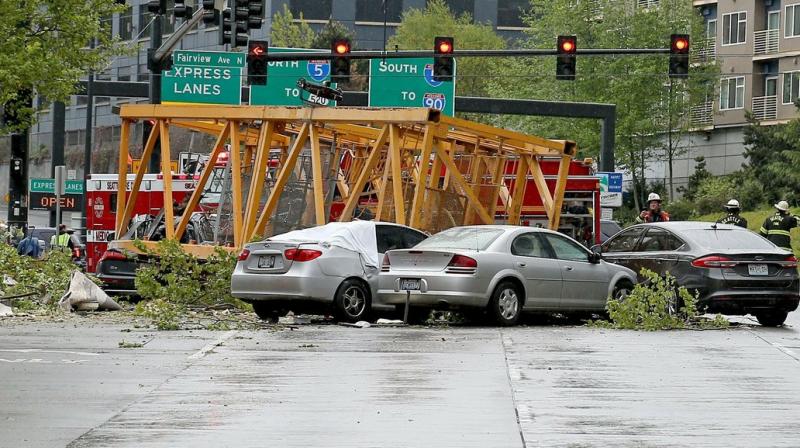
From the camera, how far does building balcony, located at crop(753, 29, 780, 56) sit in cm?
7062

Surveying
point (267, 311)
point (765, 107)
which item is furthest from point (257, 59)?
point (765, 107)

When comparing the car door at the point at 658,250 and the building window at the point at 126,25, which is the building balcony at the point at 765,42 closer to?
the building window at the point at 126,25

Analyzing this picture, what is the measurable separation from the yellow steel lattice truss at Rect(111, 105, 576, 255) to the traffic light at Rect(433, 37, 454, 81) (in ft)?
12.1

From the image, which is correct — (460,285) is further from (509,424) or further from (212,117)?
(509,424)

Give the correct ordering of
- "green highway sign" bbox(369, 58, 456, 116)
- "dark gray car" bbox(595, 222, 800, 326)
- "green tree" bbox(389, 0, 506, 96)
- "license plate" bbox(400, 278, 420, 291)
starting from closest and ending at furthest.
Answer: "license plate" bbox(400, 278, 420, 291)
"dark gray car" bbox(595, 222, 800, 326)
"green highway sign" bbox(369, 58, 456, 116)
"green tree" bbox(389, 0, 506, 96)

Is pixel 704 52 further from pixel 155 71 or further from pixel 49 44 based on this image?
pixel 49 44

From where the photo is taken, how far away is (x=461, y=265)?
20.7m

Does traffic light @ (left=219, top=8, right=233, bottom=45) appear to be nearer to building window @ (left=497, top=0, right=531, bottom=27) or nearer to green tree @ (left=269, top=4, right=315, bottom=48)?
green tree @ (left=269, top=4, right=315, bottom=48)

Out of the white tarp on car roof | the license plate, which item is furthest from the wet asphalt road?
the white tarp on car roof

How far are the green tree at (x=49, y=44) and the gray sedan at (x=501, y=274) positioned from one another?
888 cm

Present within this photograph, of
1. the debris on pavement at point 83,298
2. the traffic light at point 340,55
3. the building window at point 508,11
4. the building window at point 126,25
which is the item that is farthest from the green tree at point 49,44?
the building window at point 508,11

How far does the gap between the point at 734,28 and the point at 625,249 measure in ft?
167

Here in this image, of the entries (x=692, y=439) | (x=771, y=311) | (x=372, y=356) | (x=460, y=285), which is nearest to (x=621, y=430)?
(x=692, y=439)

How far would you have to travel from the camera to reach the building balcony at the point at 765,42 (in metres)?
70.6
